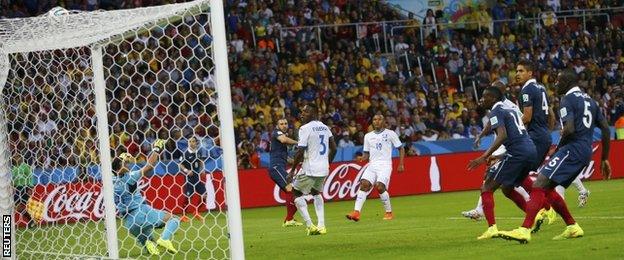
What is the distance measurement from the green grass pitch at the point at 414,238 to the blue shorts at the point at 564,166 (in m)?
0.71

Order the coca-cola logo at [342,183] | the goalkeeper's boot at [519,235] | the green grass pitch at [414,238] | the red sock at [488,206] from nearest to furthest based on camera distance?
the green grass pitch at [414,238]
the goalkeeper's boot at [519,235]
the red sock at [488,206]
the coca-cola logo at [342,183]

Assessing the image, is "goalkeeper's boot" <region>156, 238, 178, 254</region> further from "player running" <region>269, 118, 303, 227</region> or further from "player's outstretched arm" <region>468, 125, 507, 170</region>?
"player running" <region>269, 118, 303, 227</region>

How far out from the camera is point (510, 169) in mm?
14703

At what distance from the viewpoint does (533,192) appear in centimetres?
1380

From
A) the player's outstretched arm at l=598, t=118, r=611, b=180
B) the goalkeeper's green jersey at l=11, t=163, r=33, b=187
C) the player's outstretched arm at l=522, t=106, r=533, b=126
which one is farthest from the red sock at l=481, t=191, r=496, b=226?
the goalkeeper's green jersey at l=11, t=163, r=33, b=187

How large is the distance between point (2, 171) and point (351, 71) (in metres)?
21.5

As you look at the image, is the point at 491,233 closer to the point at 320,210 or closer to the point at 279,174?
the point at 320,210

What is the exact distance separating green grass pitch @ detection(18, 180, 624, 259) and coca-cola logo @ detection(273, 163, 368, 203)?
3450mm

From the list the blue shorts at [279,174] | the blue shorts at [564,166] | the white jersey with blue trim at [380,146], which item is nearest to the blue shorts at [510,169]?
the blue shorts at [564,166]

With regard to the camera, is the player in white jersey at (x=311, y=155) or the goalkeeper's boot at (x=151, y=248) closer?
the goalkeeper's boot at (x=151, y=248)

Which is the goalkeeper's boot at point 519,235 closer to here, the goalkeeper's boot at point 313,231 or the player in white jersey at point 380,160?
the goalkeeper's boot at point 313,231

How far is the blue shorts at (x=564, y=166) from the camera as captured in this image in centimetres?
1384

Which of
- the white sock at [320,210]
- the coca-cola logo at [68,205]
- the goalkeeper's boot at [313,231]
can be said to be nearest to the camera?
the coca-cola logo at [68,205]

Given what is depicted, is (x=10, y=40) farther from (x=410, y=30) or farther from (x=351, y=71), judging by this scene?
(x=410, y=30)
